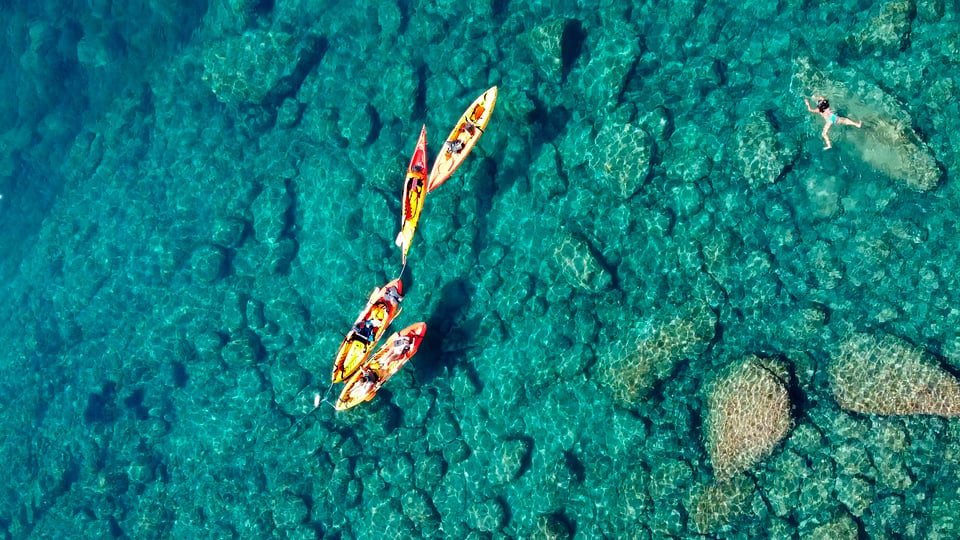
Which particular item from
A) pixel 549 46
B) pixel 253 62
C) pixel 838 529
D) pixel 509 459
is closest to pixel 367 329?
A: pixel 509 459

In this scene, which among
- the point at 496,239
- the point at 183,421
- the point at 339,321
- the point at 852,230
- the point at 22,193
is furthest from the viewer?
the point at 22,193

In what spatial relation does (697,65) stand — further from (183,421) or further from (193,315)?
(183,421)

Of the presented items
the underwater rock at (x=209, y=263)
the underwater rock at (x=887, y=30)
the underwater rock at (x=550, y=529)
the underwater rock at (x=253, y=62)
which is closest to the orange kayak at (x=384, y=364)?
the underwater rock at (x=550, y=529)

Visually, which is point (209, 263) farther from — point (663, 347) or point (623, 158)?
point (663, 347)

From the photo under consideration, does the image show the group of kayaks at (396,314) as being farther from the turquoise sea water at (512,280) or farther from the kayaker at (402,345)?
the turquoise sea water at (512,280)

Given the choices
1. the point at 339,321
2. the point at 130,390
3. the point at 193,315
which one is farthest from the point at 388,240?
the point at 130,390

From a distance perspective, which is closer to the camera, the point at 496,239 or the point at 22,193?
the point at 496,239

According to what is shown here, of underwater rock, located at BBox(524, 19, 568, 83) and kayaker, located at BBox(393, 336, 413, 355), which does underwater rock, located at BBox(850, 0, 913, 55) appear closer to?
underwater rock, located at BBox(524, 19, 568, 83)
